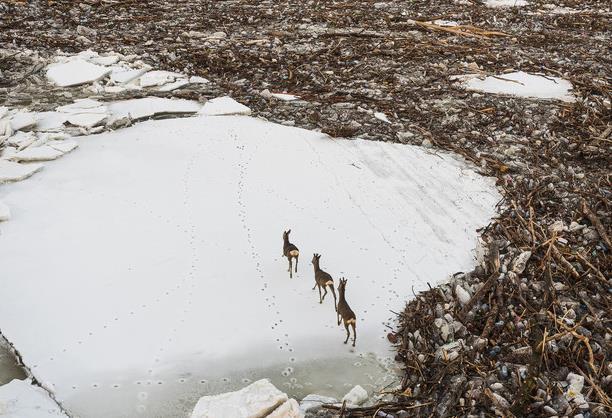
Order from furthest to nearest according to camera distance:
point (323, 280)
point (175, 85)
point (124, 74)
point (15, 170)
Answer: point (124, 74)
point (175, 85)
point (15, 170)
point (323, 280)

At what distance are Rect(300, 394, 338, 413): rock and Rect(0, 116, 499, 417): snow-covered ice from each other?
12 centimetres

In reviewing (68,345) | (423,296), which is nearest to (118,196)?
(68,345)

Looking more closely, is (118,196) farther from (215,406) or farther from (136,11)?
(136,11)

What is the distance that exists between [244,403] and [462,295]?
2.04m

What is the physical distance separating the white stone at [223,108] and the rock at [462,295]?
433cm

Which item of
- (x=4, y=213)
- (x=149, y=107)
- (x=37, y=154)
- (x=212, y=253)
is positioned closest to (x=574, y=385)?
(x=212, y=253)

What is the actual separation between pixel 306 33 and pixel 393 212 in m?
7.47

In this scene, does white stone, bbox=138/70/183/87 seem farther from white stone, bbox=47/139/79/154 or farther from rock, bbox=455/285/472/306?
rock, bbox=455/285/472/306

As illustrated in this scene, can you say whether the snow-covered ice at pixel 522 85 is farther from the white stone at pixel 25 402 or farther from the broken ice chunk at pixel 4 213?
the white stone at pixel 25 402

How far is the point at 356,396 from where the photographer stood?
3496mm

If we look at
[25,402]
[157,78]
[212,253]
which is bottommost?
[212,253]

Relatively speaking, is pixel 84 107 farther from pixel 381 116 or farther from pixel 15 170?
pixel 381 116

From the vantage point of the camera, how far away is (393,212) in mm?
5617

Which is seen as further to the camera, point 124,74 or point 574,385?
point 124,74
